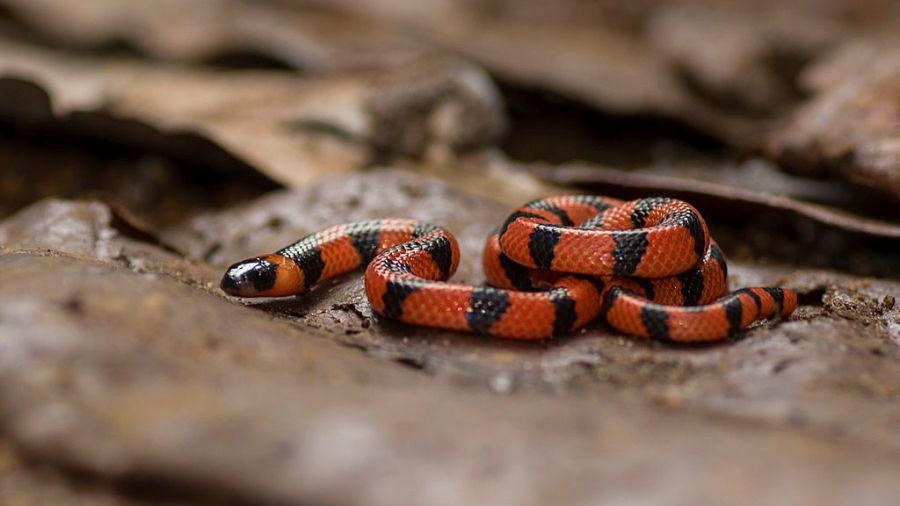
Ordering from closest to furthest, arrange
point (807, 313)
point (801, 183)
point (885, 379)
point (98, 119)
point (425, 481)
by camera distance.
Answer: point (425, 481)
point (885, 379)
point (807, 313)
point (98, 119)
point (801, 183)

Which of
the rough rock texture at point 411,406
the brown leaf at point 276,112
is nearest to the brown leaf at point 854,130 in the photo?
the rough rock texture at point 411,406

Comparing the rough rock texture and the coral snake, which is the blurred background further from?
the coral snake

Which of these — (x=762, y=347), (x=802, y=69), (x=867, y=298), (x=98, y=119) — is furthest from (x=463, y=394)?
(x=802, y=69)

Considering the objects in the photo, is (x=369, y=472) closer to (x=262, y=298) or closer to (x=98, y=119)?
(x=262, y=298)

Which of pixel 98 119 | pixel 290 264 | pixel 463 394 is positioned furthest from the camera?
pixel 98 119

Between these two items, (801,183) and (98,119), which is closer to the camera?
(98,119)

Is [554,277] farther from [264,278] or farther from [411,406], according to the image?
[411,406]

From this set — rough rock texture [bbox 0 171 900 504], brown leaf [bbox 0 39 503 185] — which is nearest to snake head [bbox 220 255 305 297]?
rough rock texture [bbox 0 171 900 504]
